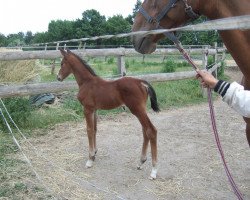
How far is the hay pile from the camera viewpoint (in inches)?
264

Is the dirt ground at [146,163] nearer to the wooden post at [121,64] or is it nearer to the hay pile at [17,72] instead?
the wooden post at [121,64]

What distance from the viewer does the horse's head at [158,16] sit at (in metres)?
2.44

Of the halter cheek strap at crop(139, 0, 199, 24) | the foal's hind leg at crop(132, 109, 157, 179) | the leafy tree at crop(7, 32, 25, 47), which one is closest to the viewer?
the halter cheek strap at crop(139, 0, 199, 24)

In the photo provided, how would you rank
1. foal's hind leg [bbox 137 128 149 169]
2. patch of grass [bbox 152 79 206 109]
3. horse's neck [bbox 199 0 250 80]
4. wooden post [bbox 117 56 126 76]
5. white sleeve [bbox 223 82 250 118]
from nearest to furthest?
1. white sleeve [bbox 223 82 250 118]
2. horse's neck [bbox 199 0 250 80]
3. foal's hind leg [bbox 137 128 149 169]
4. wooden post [bbox 117 56 126 76]
5. patch of grass [bbox 152 79 206 109]

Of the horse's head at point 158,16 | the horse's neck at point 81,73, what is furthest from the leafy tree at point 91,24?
the horse's head at point 158,16

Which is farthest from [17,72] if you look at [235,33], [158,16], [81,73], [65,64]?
[235,33]

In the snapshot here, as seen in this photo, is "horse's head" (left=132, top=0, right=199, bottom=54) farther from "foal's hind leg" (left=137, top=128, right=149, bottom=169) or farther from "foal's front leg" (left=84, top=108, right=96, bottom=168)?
"foal's front leg" (left=84, top=108, right=96, bottom=168)

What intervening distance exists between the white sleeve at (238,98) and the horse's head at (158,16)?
86cm

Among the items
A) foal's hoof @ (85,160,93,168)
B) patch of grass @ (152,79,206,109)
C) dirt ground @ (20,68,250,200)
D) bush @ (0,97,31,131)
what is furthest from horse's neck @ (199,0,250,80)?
patch of grass @ (152,79,206,109)

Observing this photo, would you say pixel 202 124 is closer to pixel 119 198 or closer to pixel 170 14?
pixel 119 198

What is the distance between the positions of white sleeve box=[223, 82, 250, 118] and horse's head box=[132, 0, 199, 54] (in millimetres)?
858

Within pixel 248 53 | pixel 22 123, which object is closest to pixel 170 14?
pixel 248 53

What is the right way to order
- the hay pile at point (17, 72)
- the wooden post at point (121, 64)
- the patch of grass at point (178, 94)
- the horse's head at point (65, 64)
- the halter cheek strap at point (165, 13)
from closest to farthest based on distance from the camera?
the halter cheek strap at point (165, 13) < the horse's head at point (65, 64) < the hay pile at point (17, 72) < the wooden post at point (121, 64) < the patch of grass at point (178, 94)

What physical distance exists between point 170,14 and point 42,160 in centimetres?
297
